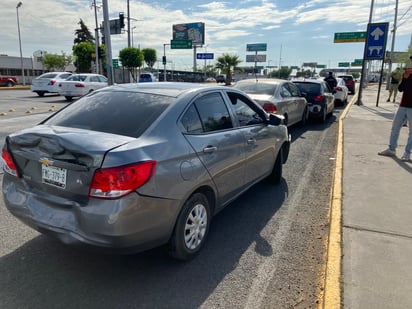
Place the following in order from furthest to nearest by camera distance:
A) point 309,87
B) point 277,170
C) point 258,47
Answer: point 258,47
point 309,87
point 277,170

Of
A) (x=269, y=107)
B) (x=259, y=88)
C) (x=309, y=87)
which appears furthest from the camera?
(x=309, y=87)

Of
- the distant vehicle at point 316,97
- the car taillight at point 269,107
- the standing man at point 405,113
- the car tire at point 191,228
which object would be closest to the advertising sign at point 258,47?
the distant vehicle at point 316,97

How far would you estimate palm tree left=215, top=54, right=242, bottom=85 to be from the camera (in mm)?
45062

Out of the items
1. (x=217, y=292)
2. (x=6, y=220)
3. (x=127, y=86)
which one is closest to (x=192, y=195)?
(x=217, y=292)

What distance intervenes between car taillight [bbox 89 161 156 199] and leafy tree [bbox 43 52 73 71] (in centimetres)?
6307

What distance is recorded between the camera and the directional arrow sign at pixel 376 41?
15.2m

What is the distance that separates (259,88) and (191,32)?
60898 millimetres

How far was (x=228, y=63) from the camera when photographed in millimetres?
45094

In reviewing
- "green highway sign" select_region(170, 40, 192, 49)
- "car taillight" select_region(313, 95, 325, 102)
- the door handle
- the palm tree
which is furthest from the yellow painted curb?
"green highway sign" select_region(170, 40, 192, 49)

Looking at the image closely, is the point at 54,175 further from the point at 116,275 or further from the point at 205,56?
the point at 205,56

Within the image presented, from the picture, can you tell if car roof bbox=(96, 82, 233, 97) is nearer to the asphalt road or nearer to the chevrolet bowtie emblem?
the chevrolet bowtie emblem

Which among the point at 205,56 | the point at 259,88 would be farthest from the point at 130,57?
the point at 205,56

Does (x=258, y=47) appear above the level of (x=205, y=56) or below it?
above

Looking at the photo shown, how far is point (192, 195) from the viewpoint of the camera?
3.04 meters
